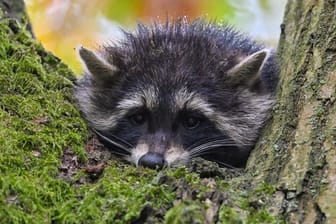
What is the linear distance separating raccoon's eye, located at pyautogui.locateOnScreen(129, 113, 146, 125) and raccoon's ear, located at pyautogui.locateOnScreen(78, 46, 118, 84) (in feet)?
1.26

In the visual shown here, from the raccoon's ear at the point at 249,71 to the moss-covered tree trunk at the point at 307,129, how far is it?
234mm

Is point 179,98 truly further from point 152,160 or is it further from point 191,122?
point 152,160

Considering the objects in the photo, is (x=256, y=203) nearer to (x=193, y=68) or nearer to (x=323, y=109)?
(x=323, y=109)

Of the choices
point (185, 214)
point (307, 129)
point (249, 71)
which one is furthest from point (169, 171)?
point (249, 71)

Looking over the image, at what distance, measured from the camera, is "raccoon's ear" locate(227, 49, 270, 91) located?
5.11 m

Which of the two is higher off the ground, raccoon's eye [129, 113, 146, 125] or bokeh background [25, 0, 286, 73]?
bokeh background [25, 0, 286, 73]

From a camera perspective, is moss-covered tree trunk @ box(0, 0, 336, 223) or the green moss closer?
the green moss

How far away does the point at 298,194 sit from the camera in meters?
3.28

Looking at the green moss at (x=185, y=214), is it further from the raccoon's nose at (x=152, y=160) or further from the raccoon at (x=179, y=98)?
the raccoon at (x=179, y=98)

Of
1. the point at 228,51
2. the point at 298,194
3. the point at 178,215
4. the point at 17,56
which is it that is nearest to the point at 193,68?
the point at 228,51

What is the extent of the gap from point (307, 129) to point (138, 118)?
69.5 inches

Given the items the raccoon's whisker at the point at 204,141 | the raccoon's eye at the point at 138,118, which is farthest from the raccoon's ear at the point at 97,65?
the raccoon's whisker at the point at 204,141

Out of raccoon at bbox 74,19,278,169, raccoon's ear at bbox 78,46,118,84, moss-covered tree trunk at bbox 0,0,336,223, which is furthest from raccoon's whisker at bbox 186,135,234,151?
raccoon's ear at bbox 78,46,118,84

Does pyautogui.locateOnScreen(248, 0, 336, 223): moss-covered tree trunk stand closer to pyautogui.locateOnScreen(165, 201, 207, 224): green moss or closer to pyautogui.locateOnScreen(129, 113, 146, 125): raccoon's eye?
pyautogui.locateOnScreen(165, 201, 207, 224): green moss
